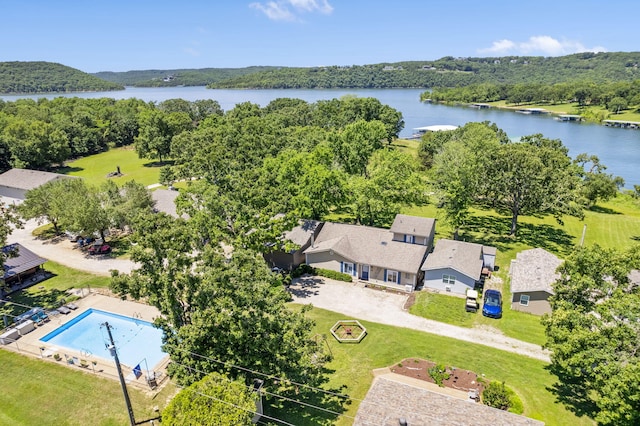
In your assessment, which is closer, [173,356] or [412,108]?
[173,356]

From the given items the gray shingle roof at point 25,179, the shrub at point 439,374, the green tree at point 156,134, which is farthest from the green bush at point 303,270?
the green tree at point 156,134

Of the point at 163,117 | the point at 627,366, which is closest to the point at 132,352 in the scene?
the point at 627,366

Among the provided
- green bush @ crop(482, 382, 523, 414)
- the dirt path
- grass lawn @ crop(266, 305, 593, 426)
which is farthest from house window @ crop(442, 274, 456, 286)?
the dirt path

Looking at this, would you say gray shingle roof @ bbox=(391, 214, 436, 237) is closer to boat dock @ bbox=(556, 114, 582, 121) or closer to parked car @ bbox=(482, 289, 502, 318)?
parked car @ bbox=(482, 289, 502, 318)

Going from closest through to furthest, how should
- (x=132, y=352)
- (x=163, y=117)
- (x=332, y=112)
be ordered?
(x=132, y=352) → (x=163, y=117) → (x=332, y=112)

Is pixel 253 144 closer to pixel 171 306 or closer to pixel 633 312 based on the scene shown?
pixel 171 306

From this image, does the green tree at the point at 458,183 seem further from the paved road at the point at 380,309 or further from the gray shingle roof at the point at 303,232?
the gray shingle roof at the point at 303,232

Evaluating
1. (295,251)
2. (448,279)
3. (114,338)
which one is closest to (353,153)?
(295,251)

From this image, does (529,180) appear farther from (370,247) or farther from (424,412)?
(424,412)
